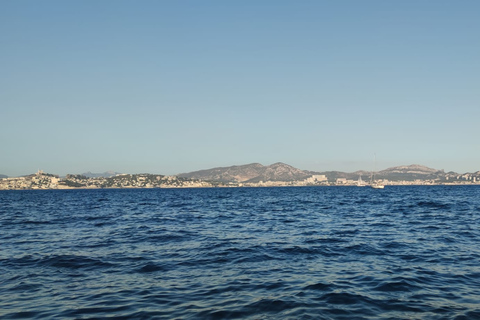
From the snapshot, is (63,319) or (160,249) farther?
(160,249)

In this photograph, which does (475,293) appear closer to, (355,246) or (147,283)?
(355,246)

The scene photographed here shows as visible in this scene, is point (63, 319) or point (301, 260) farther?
point (301, 260)

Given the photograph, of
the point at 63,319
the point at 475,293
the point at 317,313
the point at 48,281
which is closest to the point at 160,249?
the point at 48,281

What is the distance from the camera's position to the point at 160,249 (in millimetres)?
22672

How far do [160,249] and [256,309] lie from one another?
12501 mm

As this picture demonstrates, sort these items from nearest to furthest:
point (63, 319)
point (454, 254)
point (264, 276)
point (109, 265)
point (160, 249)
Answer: point (63, 319) < point (264, 276) < point (109, 265) < point (454, 254) < point (160, 249)

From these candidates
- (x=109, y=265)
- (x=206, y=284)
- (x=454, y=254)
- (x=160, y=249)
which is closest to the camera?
(x=206, y=284)

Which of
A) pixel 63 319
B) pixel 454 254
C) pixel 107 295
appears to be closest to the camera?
pixel 63 319

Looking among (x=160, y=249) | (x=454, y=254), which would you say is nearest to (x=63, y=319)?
(x=160, y=249)

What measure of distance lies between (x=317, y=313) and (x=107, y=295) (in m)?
7.72

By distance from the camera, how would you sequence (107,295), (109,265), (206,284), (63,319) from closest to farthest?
(63,319), (107,295), (206,284), (109,265)

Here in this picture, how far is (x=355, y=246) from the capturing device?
22.9 meters

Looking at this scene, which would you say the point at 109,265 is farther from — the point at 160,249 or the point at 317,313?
the point at 317,313

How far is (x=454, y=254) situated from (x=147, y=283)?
17316 mm
